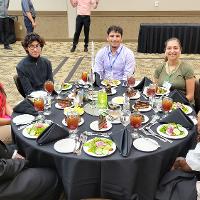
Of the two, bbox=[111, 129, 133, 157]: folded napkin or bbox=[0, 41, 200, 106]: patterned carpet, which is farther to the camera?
bbox=[0, 41, 200, 106]: patterned carpet

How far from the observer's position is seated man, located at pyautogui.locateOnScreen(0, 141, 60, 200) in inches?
82.2

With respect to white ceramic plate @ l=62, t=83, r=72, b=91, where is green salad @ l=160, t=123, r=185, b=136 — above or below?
below

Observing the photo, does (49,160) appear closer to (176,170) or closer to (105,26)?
(176,170)

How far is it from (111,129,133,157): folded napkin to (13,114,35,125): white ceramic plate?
75 centimetres

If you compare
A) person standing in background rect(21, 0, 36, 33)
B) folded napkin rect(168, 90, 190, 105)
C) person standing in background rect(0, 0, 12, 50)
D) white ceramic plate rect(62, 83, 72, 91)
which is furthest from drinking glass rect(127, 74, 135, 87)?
person standing in background rect(0, 0, 12, 50)

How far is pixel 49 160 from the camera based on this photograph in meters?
2.28

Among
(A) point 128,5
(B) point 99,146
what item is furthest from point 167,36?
(B) point 99,146

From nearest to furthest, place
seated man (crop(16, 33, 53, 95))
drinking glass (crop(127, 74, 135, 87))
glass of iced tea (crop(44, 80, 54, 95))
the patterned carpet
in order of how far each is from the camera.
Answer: glass of iced tea (crop(44, 80, 54, 95)), drinking glass (crop(127, 74, 135, 87)), seated man (crop(16, 33, 53, 95)), the patterned carpet

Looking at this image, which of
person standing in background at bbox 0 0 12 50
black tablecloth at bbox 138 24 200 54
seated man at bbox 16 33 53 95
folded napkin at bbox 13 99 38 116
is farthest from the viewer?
person standing in background at bbox 0 0 12 50

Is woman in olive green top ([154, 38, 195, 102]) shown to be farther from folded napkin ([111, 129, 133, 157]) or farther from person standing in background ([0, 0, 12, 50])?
person standing in background ([0, 0, 12, 50])

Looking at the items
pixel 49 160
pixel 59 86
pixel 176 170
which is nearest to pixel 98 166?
pixel 49 160

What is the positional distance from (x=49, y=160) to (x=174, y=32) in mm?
5465

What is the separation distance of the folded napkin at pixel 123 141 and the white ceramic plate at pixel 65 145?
29 cm

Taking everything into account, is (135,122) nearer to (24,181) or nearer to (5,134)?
(24,181)
